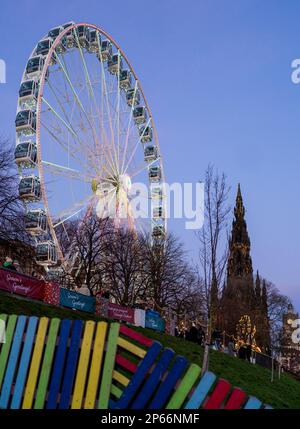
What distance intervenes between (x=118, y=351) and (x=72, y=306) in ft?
61.8

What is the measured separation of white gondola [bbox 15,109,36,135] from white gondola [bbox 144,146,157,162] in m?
20.2

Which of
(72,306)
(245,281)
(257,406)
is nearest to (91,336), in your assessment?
(257,406)

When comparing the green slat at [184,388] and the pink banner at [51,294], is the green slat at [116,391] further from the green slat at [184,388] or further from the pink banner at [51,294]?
the pink banner at [51,294]

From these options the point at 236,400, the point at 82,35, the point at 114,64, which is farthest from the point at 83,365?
the point at 114,64

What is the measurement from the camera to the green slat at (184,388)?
6.49 metres

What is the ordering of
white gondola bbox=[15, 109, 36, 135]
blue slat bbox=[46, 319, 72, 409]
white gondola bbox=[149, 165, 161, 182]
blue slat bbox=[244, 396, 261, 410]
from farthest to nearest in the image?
white gondola bbox=[149, 165, 161, 182], white gondola bbox=[15, 109, 36, 135], blue slat bbox=[46, 319, 72, 409], blue slat bbox=[244, 396, 261, 410]

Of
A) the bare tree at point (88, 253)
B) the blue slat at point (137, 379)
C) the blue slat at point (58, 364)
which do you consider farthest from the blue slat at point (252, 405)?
the bare tree at point (88, 253)

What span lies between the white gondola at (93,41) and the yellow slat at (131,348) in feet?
132

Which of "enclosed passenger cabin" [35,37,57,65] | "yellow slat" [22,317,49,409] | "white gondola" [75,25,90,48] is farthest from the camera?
"white gondola" [75,25,90,48]

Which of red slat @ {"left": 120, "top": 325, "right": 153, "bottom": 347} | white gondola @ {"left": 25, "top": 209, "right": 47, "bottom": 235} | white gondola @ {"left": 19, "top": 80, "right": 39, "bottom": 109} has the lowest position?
red slat @ {"left": 120, "top": 325, "right": 153, "bottom": 347}

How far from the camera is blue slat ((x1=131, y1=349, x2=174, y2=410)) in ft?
21.8

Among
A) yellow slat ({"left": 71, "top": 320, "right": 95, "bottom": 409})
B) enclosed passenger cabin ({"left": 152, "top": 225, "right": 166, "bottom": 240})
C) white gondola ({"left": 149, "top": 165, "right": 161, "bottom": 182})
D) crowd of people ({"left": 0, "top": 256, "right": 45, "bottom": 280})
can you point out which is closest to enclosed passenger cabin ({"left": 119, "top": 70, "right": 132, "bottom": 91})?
white gondola ({"left": 149, "top": 165, "right": 161, "bottom": 182})

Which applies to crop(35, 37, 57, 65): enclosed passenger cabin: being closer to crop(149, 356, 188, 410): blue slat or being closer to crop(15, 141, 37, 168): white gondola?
crop(15, 141, 37, 168): white gondola
